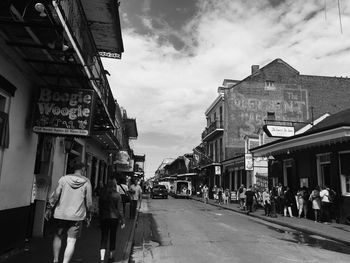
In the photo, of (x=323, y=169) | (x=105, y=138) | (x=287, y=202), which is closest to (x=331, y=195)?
(x=323, y=169)

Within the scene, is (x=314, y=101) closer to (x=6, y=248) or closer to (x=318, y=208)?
(x=318, y=208)

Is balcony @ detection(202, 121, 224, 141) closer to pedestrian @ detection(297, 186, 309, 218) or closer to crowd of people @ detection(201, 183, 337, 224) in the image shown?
crowd of people @ detection(201, 183, 337, 224)

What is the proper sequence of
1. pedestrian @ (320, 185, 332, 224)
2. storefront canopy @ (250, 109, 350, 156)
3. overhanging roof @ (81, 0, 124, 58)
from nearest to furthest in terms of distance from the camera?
1. overhanging roof @ (81, 0, 124, 58)
2. storefront canopy @ (250, 109, 350, 156)
3. pedestrian @ (320, 185, 332, 224)

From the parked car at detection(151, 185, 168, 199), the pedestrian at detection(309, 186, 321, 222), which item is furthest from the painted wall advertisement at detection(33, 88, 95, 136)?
the parked car at detection(151, 185, 168, 199)

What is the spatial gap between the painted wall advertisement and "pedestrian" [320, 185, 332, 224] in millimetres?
12096

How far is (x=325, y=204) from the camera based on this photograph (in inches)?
626

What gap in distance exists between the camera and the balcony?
40497mm

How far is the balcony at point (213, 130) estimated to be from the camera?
40.5 meters

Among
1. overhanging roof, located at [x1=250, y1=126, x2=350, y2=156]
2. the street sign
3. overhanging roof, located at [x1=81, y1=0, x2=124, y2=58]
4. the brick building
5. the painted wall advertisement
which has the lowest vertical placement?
the painted wall advertisement

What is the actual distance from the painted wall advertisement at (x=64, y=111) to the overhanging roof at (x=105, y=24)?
3.77 metres

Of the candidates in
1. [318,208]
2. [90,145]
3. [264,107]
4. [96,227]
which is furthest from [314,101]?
[96,227]

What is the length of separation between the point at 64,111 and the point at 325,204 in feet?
42.2

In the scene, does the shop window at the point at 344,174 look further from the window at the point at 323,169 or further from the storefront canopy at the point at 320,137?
the window at the point at 323,169

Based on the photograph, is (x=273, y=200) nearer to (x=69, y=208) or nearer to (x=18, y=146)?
(x=18, y=146)
